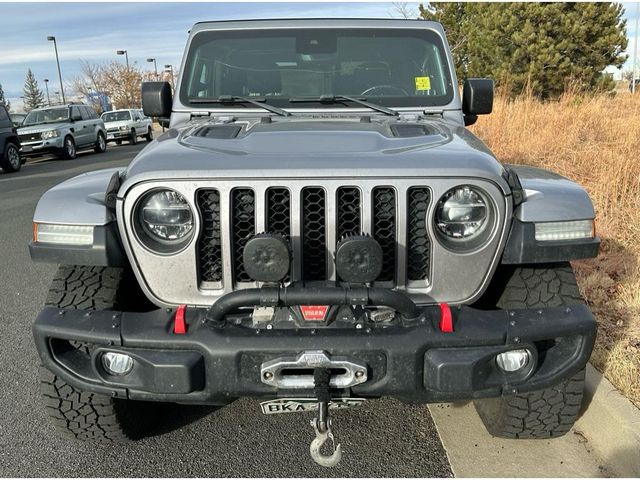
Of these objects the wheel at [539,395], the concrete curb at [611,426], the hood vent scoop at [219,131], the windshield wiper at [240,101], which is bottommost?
the concrete curb at [611,426]

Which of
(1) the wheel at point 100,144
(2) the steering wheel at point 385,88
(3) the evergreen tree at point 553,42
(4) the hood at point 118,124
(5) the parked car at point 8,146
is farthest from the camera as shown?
(4) the hood at point 118,124

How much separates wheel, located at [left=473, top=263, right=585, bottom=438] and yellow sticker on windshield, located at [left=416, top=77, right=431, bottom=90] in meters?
1.48

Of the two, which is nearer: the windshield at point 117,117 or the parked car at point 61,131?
the parked car at point 61,131

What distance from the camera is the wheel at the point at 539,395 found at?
246 cm

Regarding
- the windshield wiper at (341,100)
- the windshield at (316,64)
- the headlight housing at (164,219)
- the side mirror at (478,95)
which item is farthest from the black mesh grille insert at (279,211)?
the side mirror at (478,95)

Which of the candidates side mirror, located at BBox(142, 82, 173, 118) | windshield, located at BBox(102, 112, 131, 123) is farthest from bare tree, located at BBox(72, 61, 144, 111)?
side mirror, located at BBox(142, 82, 173, 118)

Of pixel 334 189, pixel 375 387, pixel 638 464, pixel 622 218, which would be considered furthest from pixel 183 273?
pixel 622 218

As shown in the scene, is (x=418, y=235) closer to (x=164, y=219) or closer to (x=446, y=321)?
(x=446, y=321)

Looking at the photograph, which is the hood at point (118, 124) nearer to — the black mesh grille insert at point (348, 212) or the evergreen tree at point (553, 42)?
the evergreen tree at point (553, 42)

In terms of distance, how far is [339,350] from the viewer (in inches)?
84.0

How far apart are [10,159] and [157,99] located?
12912 millimetres

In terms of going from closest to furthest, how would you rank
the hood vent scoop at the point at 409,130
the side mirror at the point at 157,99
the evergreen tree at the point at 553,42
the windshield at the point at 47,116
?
the hood vent scoop at the point at 409,130 < the side mirror at the point at 157,99 < the evergreen tree at the point at 553,42 < the windshield at the point at 47,116

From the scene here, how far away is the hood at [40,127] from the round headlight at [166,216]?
1772 centimetres

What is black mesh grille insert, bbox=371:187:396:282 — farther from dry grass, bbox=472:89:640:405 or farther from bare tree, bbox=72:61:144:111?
bare tree, bbox=72:61:144:111
